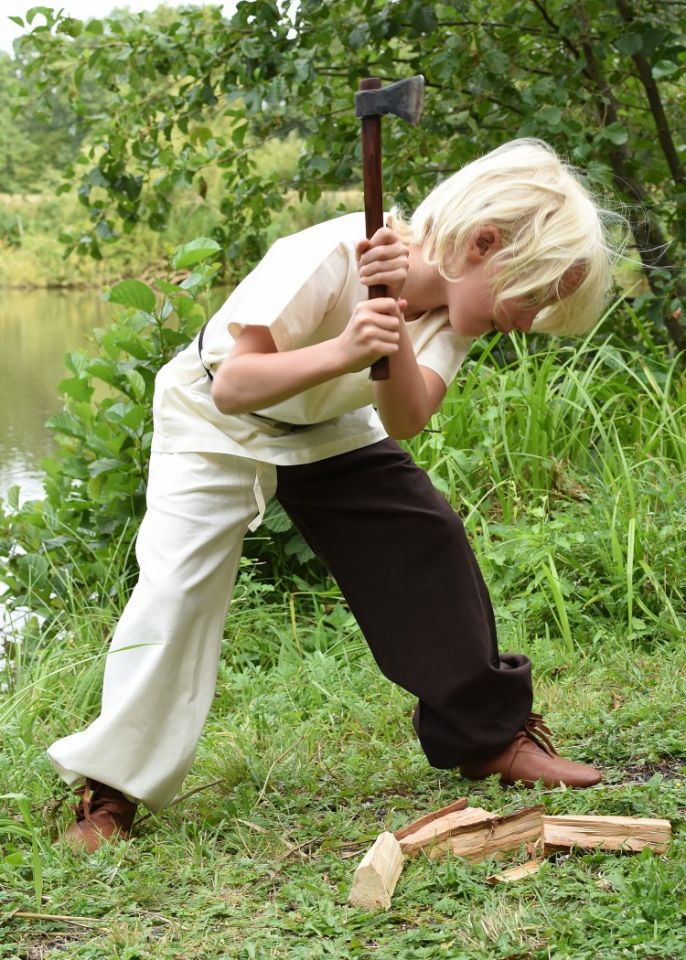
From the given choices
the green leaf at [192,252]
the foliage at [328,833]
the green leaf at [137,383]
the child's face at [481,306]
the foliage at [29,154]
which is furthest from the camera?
the foliage at [29,154]

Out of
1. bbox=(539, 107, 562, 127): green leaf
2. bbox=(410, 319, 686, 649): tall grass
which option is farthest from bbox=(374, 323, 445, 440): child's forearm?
bbox=(539, 107, 562, 127): green leaf

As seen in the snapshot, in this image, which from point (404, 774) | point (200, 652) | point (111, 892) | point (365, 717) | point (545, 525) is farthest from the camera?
point (545, 525)

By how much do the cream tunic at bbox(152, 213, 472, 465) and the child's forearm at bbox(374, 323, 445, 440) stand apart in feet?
0.45

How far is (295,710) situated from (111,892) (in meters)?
1.03

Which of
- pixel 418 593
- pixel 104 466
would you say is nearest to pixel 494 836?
pixel 418 593

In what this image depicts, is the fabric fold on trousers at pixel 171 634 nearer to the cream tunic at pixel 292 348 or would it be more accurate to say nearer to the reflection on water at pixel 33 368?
the cream tunic at pixel 292 348

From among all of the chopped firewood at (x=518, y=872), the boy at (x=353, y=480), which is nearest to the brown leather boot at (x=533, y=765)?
the boy at (x=353, y=480)

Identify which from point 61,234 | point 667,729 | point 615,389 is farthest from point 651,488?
point 61,234

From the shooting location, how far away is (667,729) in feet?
8.53

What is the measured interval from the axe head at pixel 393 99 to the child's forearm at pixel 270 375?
0.39 meters

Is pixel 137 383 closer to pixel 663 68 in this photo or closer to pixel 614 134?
pixel 614 134

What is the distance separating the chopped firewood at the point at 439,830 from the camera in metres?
2.07

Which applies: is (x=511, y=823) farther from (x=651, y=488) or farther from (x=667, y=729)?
(x=651, y=488)

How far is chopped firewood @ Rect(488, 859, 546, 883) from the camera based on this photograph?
1958mm
